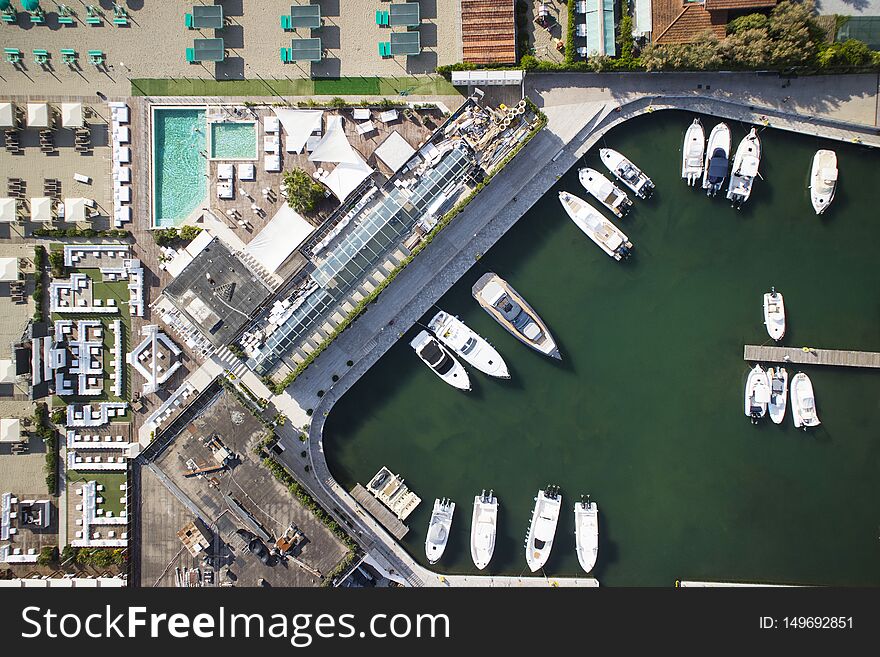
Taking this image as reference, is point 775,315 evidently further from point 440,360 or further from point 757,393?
point 440,360

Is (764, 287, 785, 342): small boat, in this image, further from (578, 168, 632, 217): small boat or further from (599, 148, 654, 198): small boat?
(578, 168, 632, 217): small boat

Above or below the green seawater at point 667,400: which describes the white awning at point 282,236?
above

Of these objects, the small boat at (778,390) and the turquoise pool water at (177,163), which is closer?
the turquoise pool water at (177,163)

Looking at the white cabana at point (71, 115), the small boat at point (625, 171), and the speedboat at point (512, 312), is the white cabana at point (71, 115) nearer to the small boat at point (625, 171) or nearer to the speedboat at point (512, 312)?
the speedboat at point (512, 312)

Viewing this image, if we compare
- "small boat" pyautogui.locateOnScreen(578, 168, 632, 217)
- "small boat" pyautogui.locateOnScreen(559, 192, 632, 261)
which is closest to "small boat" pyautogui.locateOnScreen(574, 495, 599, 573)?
"small boat" pyautogui.locateOnScreen(559, 192, 632, 261)

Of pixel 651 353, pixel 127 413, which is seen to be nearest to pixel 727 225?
pixel 651 353

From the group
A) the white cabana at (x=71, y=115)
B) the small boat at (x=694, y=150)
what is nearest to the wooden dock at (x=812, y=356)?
the small boat at (x=694, y=150)

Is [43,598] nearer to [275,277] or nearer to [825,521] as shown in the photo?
[275,277]
